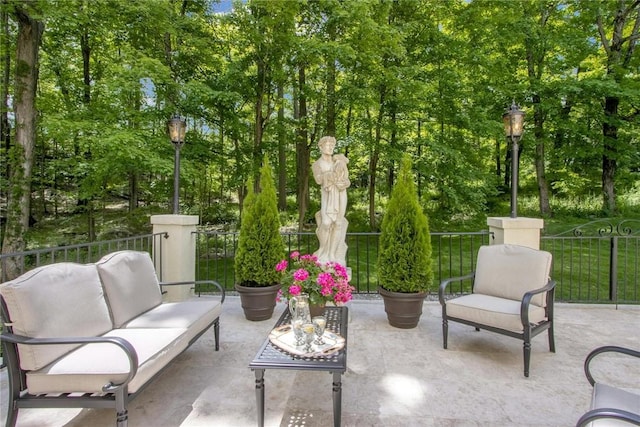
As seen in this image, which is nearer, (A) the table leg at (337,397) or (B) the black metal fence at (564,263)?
(A) the table leg at (337,397)

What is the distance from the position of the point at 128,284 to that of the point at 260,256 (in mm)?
1524

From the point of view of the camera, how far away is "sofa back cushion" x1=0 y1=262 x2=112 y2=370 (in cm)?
176

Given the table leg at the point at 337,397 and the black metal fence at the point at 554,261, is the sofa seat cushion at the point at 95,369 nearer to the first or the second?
the table leg at the point at 337,397

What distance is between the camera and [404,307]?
11.7 feet

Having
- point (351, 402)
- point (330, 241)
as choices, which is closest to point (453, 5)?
point (330, 241)

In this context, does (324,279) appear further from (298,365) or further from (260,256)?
(260,256)

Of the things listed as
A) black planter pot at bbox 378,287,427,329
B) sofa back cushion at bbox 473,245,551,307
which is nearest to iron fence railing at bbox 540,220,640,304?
sofa back cushion at bbox 473,245,551,307

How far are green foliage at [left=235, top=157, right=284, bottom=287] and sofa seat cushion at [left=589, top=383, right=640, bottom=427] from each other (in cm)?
299

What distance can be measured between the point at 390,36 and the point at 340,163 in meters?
4.97

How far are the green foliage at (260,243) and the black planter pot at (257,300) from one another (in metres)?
0.11

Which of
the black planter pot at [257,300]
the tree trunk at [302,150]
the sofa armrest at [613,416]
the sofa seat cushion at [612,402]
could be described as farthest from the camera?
the tree trunk at [302,150]

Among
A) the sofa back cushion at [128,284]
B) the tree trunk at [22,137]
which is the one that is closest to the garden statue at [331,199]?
the sofa back cushion at [128,284]

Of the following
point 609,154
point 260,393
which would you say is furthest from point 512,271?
point 609,154

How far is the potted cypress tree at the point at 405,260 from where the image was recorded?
11.7ft
